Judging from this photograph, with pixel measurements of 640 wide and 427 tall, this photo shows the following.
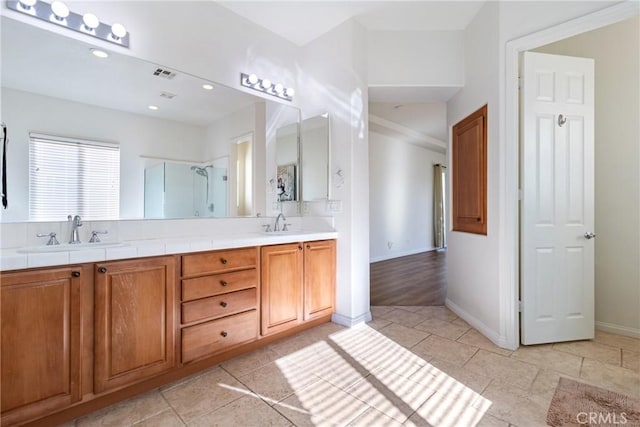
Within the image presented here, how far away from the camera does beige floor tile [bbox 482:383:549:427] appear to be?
1.51 meters

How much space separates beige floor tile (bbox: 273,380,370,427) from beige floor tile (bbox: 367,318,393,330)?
3.50ft

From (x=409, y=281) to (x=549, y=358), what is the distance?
2.40m

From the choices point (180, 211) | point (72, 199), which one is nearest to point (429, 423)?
point (180, 211)

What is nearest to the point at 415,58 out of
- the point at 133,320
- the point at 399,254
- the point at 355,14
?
the point at 355,14

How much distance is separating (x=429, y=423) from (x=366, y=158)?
7.19ft

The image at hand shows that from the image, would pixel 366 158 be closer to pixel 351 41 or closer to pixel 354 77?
pixel 354 77

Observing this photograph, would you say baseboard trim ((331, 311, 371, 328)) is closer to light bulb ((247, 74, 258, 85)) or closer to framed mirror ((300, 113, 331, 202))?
framed mirror ((300, 113, 331, 202))

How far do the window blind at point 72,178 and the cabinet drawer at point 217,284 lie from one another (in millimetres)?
725

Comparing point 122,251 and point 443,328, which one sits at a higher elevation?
point 122,251

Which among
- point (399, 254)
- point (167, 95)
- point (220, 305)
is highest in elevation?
point (167, 95)

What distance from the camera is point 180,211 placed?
91.6 inches

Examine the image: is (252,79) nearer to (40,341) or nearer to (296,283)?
(296,283)

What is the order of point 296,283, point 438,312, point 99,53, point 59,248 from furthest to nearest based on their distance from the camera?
point 438,312
point 296,283
point 99,53
point 59,248

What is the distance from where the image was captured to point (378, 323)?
2.89 m
